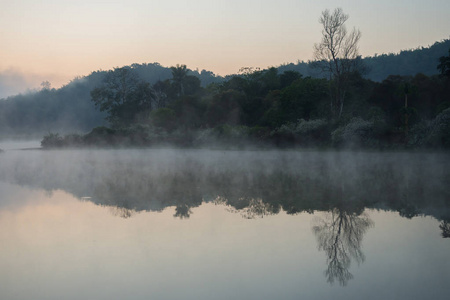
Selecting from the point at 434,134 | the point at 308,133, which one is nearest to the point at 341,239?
the point at 434,134

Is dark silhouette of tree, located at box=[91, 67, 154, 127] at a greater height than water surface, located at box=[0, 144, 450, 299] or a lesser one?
greater

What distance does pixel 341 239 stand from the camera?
25.1ft

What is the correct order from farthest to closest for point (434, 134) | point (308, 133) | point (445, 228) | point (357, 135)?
point (308, 133), point (357, 135), point (434, 134), point (445, 228)

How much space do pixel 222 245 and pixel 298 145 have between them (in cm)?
2982

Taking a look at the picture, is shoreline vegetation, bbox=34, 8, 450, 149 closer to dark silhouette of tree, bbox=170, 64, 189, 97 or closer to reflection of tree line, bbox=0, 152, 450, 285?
reflection of tree line, bbox=0, 152, 450, 285

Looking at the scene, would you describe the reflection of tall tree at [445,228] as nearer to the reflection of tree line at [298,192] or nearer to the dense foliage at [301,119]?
the reflection of tree line at [298,192]

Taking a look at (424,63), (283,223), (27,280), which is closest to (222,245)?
(283,223)

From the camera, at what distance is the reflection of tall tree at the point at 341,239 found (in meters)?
5.98

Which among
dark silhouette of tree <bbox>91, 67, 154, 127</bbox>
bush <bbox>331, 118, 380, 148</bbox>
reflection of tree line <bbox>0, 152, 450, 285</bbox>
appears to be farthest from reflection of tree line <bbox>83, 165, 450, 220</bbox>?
dark silhouette of tree <bbox>91, 67, 154, 127</bbox>

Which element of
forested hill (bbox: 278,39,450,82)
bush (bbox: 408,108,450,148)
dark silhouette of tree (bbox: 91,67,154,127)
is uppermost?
forested hill (bbox: 278,39,450,82)

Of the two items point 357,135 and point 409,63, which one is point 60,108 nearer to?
point 409,63

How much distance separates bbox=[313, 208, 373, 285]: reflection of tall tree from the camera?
5.98 metres

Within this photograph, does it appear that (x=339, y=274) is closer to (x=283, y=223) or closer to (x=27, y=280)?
(x=283, y=223)

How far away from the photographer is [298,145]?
3644 centimetres
